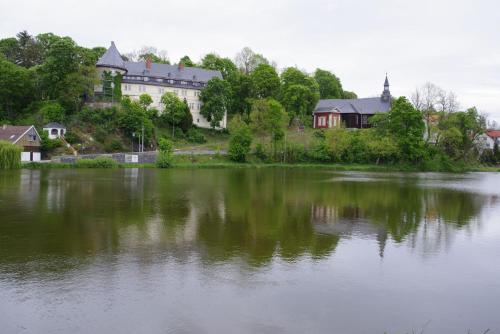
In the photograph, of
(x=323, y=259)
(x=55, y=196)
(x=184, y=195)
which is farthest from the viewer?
(x=184, y=195)

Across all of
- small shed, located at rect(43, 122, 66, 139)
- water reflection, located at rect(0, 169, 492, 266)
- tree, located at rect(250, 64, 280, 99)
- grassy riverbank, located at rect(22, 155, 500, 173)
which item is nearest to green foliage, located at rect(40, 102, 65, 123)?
small shed, located at rect(43, 122, 66, 139)

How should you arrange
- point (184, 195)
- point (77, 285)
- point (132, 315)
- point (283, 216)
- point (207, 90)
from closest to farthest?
1. point (132, 315)
2. point (77, 285)
3. point (283, 216)
4. point (184, 195)
5. point (207, 90)

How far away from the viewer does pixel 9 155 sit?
44750 millimetres

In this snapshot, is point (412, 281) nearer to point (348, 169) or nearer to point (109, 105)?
point (348, 169)

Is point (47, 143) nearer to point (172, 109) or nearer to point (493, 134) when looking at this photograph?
point (172, 109)

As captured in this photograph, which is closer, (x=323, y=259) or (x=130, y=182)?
(x=323, y=259)

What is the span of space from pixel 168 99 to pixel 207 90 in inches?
282

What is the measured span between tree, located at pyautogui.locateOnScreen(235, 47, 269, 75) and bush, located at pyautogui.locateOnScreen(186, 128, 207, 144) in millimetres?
32928

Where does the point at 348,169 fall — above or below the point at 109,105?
below

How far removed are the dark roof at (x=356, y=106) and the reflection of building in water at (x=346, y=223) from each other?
55624mm

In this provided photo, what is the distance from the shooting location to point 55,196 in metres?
25.1

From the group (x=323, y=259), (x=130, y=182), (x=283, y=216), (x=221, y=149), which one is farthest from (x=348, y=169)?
(x=323, y=259)

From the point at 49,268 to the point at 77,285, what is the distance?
5.56ft

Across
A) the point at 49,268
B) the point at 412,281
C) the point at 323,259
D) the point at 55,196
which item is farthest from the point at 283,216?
the point at 55,196
